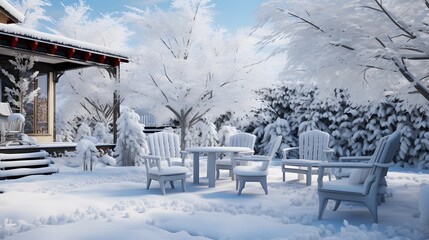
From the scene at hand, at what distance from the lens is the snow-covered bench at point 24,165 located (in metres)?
8.27

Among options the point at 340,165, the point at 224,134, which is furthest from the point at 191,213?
the point at 224,134

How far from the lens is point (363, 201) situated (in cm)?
434

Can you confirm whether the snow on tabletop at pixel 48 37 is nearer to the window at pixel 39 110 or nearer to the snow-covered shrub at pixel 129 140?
the snow-covered shrub at pixel 129 140

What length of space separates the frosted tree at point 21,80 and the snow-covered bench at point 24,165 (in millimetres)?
3598

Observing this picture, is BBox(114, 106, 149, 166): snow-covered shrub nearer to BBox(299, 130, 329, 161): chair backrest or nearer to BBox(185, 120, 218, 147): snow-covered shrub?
BBox(185, 120, 218, 147): snow-covered shrub

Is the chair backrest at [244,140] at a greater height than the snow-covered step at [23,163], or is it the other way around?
the chair backrest at [244,140]

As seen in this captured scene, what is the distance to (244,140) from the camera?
27.4ft

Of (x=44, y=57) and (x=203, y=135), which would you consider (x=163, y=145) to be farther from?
(x=44, y=57)

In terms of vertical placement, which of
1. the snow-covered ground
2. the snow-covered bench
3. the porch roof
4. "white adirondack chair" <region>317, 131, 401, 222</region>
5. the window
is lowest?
the snow-covered ground

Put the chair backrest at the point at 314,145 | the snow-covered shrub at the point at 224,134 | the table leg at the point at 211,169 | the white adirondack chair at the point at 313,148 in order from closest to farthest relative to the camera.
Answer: the table leg at the point at 211,169 → the white adirondack chair at the point at 313,148 → the chair backrest at the point at 314,145 → the snow-covered shrub at the point at 224,134

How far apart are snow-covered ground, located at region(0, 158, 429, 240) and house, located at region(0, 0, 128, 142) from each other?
179 inches

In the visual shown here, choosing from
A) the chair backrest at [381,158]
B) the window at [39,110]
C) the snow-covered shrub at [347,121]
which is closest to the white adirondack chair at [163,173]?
the chair backrest at [381,158]

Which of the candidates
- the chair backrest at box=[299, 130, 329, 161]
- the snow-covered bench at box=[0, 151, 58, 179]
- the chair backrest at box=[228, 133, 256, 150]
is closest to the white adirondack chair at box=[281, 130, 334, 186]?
the chair backrest at box=[299, 130, 329, 161]

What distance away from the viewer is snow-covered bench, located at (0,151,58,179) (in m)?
8.27
